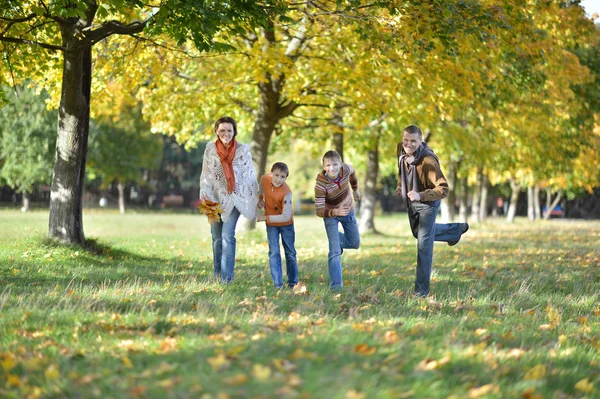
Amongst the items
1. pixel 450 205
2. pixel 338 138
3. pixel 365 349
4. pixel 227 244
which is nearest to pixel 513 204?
pixel 450 205

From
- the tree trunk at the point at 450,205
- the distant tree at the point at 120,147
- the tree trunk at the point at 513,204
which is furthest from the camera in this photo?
the distant tree at the point at 120,147

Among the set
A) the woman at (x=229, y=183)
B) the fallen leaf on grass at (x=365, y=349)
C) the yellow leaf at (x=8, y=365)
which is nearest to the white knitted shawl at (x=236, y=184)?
the woman at (x=229, y=183)

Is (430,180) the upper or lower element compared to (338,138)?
lower

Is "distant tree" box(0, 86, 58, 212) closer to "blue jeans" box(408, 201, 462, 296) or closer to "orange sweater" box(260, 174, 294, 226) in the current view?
"orange sweater" box(260, 174, 294, 226)

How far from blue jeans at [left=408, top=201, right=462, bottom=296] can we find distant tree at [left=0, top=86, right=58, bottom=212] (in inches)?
1266

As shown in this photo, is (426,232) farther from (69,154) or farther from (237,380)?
(69,154)

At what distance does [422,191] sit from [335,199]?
963mm

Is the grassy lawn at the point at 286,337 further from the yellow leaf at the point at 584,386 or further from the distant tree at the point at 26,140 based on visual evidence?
the distant tree at the point at 26,140

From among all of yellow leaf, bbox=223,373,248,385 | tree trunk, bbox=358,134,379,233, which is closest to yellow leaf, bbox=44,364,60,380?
yellow leaf, bbox=223,373,248,385

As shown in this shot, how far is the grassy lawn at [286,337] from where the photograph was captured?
3.59 metres

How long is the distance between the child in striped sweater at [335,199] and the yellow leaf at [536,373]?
3412 mm

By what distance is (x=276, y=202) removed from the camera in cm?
760

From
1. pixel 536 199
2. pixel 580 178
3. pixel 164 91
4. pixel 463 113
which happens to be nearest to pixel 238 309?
pixel 164 91

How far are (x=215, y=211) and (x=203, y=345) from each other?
11.9 feet
